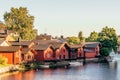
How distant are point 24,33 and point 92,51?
22.0m

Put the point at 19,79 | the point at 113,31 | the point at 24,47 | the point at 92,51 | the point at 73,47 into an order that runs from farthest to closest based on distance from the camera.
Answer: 1. the point at 113,31
2. the point at 92,51
3. the point at 73,47
4. the point at 24,47
5. the point at 19,79

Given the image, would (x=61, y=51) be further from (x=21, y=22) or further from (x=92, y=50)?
(x=21, y=22)

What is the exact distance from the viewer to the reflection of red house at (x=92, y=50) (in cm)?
13462

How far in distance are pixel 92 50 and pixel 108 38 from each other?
40.8 ft

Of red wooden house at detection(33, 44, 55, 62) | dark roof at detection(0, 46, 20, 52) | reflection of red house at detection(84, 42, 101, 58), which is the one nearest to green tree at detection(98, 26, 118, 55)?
reflection of red house at detection(84, 42, 101, 58)

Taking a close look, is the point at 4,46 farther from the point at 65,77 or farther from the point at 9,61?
the point at 65,77

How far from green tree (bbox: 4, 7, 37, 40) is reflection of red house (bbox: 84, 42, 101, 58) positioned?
58.0 feet

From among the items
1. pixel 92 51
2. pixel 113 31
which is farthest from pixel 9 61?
pixel 113 31

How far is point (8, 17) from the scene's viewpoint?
140750 mm

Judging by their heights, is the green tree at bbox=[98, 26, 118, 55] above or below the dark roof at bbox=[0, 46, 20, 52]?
above

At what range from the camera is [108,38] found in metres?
148

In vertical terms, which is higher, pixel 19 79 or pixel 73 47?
pixel 73 47

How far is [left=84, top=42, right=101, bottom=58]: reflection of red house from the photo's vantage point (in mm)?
134625

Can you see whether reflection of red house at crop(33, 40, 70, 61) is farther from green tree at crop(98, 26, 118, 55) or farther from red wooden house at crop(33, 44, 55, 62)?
green tree at crop(98, 26, 118, 55)
